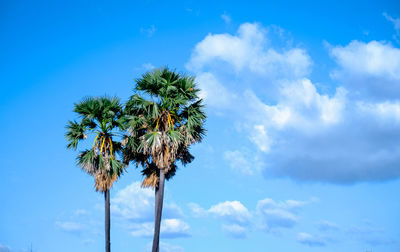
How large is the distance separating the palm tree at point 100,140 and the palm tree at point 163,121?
1.13m

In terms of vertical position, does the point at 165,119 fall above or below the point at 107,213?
above

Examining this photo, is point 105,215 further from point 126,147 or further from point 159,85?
point 159,85

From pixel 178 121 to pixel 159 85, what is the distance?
2.77 meters

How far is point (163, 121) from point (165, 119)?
19 cm

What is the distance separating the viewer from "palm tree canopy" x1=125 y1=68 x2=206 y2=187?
31734 millimetres

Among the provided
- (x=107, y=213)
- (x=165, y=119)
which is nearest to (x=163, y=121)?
(x=165, y=119)

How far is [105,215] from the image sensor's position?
32.3 m

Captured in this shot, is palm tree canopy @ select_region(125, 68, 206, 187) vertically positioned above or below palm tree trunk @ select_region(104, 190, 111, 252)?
above

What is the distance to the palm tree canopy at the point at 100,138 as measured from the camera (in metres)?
33.0

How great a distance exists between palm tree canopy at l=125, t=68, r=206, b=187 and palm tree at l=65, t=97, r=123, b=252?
3.83 feet

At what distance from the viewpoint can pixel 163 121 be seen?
32594 mm

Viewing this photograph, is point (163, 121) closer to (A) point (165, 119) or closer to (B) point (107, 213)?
(A) point (165, 119)

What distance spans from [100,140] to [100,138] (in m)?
0.19

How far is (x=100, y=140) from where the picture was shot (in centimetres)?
3388
